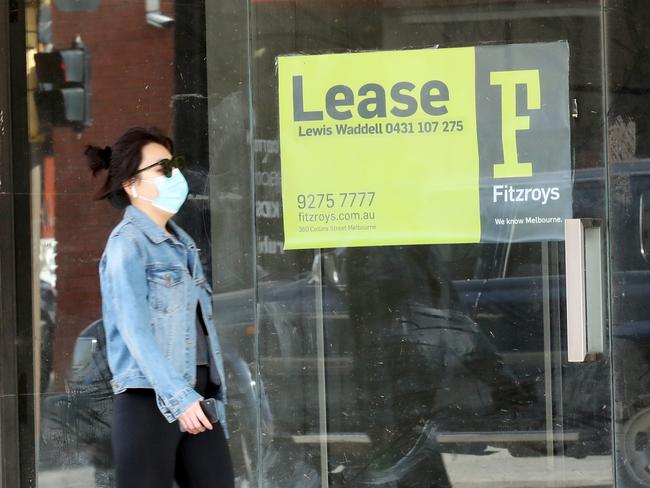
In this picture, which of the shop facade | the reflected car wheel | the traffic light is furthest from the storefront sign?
the traffic light

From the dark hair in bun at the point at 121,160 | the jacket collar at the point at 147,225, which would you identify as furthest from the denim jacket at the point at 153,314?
the dark hair in bun at the point at 121,160

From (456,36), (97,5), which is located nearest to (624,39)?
(456,36)

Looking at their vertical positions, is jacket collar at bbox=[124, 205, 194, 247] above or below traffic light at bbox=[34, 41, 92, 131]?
below

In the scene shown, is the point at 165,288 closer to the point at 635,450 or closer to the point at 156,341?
the point at 156,341

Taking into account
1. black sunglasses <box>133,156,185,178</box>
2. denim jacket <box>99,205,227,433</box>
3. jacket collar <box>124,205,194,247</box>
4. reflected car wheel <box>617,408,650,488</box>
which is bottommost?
reflected car wheel <box>617,408,650,488</box>

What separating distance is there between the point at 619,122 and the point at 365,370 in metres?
1.87

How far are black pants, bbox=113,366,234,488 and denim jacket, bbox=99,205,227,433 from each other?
0.24 feet

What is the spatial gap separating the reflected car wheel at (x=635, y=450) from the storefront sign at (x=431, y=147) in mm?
1065

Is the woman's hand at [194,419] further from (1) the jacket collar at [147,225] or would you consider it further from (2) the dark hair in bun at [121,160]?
(2) the dark hair in bun at [121,160]

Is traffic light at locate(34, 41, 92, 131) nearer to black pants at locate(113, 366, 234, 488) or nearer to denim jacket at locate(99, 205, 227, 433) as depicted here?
denim jacket at locate(99, 205, 227, 433)

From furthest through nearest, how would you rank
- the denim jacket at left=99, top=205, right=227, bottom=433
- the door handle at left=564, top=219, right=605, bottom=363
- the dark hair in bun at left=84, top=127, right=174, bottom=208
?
the door handle at left=564, top=219, right=605, bottom=363 → the dark hair in bun at left=84, top=127, right=174, bottom=208 → the denim jacket at left=99, top=205, right=227, bottom=433

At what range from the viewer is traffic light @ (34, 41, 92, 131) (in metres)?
6.19

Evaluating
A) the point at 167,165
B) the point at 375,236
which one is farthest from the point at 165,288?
the point at 375,236

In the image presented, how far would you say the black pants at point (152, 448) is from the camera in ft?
12.6
